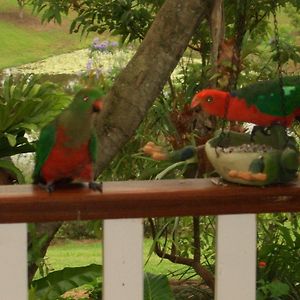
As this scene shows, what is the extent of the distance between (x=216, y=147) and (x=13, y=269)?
335 mm

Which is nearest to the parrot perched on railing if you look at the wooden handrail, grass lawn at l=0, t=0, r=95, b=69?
the wooden handrail

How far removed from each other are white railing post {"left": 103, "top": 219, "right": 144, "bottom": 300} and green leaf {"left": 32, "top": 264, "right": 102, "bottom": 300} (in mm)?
939

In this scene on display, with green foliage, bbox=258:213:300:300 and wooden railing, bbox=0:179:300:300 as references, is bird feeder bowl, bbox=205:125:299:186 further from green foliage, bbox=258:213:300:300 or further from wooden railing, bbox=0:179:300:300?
green foliage, bbox=258:213:300:300

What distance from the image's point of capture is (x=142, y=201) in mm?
900

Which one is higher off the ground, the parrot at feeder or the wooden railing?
the parrot at feeder

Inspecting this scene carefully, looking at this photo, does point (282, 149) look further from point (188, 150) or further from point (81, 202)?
point (81, 202)

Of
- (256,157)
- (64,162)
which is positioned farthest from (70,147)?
(256,157)

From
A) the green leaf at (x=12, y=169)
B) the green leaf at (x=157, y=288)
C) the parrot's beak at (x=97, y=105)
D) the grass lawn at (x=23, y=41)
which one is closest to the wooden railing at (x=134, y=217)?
the parrot's beak at (x=97, y=105)

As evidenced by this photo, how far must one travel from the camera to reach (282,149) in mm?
995

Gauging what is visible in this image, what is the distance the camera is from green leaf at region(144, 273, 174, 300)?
1.58 metres

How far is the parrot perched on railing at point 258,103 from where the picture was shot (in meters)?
1.00

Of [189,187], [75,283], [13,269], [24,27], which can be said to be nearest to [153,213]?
[189,187]

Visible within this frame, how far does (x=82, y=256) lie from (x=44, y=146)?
2739 mm

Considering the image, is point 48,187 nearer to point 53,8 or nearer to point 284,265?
point 284,265
